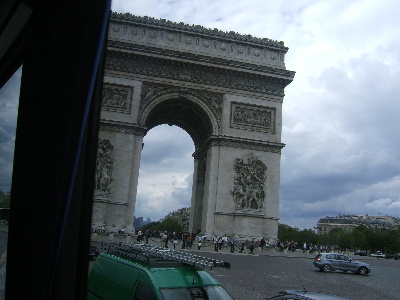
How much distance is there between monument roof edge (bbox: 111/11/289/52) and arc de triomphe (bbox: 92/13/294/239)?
70mm

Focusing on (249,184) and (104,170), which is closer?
(104,170)

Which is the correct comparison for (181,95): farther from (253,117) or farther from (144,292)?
(144,292)

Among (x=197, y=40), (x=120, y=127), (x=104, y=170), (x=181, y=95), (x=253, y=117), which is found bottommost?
(x=104, y=170)

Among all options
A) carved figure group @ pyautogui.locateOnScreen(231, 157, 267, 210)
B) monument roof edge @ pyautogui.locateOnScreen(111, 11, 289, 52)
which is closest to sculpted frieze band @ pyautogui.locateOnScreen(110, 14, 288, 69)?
monument roof edge @ pyautogui.locateOnScreen(111, 11, 289, 52)

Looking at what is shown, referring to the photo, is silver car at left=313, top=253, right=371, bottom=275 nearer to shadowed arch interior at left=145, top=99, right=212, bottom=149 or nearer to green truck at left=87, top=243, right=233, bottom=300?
shadowed arch interior at left=145, top=99, right=212, bottom=149

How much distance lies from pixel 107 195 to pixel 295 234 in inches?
3508

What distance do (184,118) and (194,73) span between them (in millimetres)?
4896

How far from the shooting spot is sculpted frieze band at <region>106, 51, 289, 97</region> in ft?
88.4

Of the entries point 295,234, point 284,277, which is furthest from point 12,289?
point 295,234

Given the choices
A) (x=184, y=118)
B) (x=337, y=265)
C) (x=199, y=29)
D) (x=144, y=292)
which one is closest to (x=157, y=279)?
(x=144, y=292)

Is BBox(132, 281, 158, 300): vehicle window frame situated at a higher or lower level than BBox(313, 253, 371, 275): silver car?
higher

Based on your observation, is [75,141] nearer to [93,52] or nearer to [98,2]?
[93,52]

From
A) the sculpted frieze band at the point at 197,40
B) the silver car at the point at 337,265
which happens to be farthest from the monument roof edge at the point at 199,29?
the silver car at the point at 337,265

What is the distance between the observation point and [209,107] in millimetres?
27422
